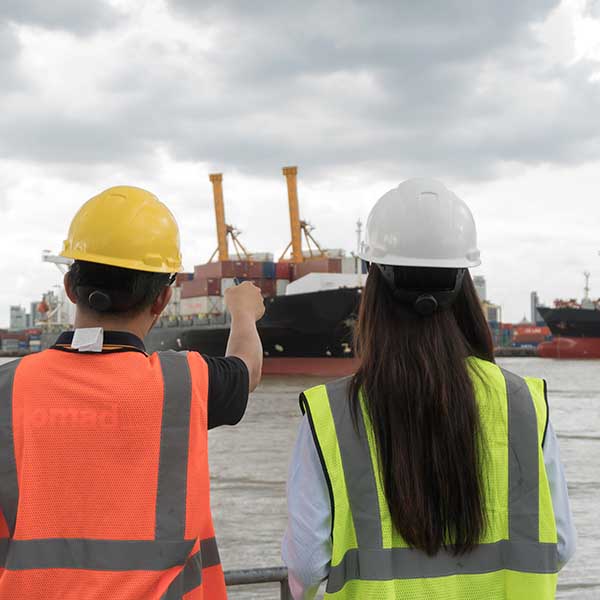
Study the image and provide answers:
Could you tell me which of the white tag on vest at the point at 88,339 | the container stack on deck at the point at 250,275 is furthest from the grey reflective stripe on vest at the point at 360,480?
the container stack on deck at the point at 250,275

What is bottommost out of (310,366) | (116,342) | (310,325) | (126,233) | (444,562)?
(310,366)

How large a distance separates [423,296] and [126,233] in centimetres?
66

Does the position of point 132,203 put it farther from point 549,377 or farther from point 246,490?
point 549,377

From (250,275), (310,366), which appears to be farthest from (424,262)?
(250,275)

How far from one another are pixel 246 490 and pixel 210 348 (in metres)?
25.8

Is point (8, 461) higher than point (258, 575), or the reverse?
point (8, 461)

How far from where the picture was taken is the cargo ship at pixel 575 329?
5444 centimetres

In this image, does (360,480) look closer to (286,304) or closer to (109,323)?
(109,323)

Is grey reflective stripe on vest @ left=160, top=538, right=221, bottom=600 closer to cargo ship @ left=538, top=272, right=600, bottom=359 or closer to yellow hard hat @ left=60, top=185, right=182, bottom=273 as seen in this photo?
yellow hard hat @ left=60, top=185, right=182, bottom=273

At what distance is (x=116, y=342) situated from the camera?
149 cm

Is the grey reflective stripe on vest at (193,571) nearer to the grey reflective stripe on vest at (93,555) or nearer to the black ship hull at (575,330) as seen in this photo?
the grey reflective stripe on vest at (93,555)

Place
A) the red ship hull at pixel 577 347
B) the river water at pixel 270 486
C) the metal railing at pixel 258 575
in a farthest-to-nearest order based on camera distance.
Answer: the red ship hull at pixel 577 347 < the river water at pixel 270 486 < the metal railing at pixel 258 575

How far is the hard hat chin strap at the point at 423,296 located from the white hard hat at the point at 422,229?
35mm

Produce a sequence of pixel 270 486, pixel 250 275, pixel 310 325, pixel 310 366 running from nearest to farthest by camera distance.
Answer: pixel 270 486
pixel 310 325
pixel 310 366
pixel 250 275
